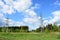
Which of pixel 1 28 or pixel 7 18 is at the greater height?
pixel 7 18

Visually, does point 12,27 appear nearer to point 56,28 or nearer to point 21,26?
point 21,26

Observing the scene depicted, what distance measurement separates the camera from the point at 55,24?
1938 inches

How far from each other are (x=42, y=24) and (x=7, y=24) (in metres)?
13.1

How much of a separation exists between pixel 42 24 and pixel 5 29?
13.7m

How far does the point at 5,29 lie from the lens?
171 feet

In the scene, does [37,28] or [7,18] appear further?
[37,28]

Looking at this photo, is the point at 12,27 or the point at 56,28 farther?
the point at 12,27

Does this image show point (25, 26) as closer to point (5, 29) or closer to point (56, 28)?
point (5, 29)

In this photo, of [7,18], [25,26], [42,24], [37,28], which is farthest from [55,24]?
[7,18]

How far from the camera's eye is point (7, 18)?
53.0m

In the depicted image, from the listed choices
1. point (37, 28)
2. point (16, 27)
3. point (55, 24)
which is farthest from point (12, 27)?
point (55, 24)

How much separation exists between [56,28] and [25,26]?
14722mm

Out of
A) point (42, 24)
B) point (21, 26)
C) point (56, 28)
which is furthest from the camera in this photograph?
point (21, 26)

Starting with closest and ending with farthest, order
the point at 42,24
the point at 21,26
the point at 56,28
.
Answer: the point at 56,28
the point at 42,24
the point at 21,26
